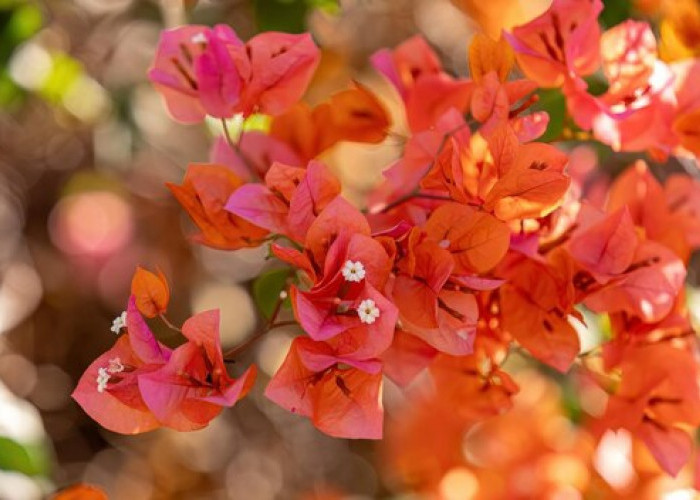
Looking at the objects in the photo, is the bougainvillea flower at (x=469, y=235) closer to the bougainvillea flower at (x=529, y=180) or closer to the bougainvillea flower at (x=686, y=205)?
the bougainvillea flower at (x=529, y=180)

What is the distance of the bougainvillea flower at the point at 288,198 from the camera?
2.24 ft

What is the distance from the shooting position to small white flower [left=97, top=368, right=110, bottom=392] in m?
0.63

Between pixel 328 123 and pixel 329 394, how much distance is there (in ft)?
1.07

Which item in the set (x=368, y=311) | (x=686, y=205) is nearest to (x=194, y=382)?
(x=368, y=311)

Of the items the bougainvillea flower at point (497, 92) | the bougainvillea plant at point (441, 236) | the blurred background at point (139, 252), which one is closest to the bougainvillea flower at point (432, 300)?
the bougainvillea plant at point (441, 236)

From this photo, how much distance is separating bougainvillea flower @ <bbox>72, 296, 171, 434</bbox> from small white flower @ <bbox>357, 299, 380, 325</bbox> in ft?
0.47

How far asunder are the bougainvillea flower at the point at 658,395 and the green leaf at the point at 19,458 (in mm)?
527

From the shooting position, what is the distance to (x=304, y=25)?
1.09 metres

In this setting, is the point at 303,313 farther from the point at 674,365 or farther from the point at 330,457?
the point at 330,457

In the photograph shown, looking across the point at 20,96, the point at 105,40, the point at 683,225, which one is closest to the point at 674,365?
the point at 683,225

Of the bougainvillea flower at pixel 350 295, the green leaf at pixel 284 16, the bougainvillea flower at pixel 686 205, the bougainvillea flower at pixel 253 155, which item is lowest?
the bougainvillea flower at pixel 686 205

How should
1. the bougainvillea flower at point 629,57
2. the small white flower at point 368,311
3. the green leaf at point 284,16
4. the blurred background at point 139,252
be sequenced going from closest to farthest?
the small white flower at point 368,311
the bougainvillea flower at point 629,57
the green leaf at point 284,16
the blurred background at point 139,252

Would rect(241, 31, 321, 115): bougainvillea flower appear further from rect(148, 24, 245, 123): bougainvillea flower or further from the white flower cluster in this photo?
the white flower cluster

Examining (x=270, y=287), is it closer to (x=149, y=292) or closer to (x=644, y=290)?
(x=149, y=292)
